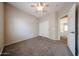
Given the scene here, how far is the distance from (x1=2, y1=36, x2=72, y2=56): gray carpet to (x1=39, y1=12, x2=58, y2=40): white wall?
0.13 metres

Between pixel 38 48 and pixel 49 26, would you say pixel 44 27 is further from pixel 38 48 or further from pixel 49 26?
pixel 38 48

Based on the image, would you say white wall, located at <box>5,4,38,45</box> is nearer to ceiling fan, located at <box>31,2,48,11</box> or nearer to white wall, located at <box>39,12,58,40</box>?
white wall, located at <box>39,12,58,40</box>

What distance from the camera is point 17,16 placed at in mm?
2418

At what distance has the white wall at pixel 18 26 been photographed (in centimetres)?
237

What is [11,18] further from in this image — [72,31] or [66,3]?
[72,31]

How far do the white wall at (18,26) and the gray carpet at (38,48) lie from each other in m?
0.13

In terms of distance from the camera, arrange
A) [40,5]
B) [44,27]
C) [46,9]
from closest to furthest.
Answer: [40,5] < [46,9] < [44,27]

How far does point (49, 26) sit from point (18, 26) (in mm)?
781

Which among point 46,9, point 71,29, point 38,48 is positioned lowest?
point 38,48

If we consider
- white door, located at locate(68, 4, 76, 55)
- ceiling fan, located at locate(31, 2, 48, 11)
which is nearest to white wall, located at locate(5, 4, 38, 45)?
ceiling fan, located at locate(31, 2, 48, 11)

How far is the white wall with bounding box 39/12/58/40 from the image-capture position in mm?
2490

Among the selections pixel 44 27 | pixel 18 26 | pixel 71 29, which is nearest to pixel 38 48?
pixel 44 27

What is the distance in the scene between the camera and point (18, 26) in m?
2.44

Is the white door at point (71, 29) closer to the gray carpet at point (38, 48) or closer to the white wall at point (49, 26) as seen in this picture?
the gray carpet at point (38, 48)
